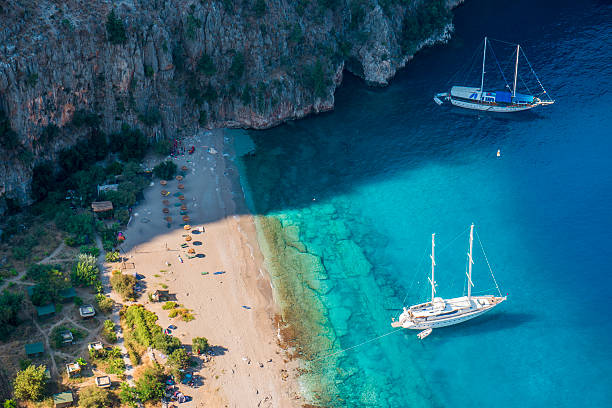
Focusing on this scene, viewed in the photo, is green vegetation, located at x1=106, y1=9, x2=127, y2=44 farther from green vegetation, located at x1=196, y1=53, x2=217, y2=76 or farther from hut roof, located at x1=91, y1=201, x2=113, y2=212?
hut roof, located at x1=91, y1=201, x2=113, y2=212

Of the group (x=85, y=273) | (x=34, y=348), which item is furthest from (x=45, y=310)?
(x=85, y=273)

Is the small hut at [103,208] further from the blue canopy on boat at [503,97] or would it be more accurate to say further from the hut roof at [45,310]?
the blue canopy on boat at [503,97]

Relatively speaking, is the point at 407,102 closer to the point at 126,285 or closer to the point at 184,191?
the point at 184,191

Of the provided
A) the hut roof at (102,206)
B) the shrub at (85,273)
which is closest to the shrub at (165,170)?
the hut roof at (102,206)

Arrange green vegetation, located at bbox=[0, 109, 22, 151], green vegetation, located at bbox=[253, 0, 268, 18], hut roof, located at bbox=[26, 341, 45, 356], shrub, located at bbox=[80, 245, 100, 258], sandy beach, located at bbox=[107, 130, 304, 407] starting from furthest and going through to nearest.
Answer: green vegetation, located at bbox=[253, 0, 268, 18], green vegetation, located at bbox=[0, 109, 22, 151], shrub, located at bbox=[80, 245, 100, 258], sandy beach, located at bbox=[107, 130, 304, 407], hut roof, located at bbox=[26, 341, 45, 356]

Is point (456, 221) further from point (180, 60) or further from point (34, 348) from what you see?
point (34, 348)

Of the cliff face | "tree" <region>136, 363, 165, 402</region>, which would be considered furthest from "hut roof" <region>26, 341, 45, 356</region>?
the cliff face
